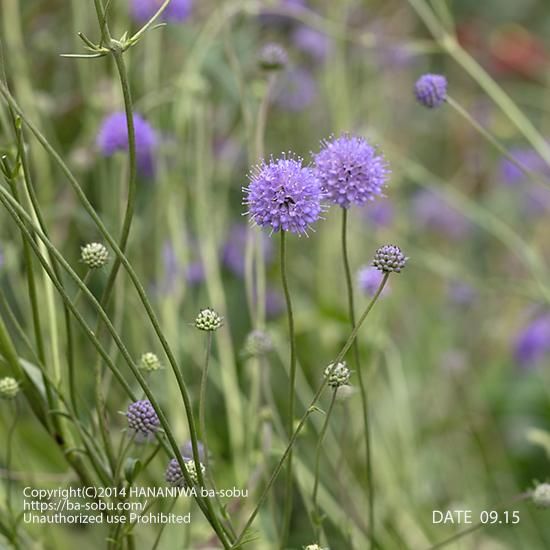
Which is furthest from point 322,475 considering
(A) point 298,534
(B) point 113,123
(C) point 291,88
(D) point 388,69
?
(D) point 388,69

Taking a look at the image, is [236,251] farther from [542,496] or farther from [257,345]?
[542,496]

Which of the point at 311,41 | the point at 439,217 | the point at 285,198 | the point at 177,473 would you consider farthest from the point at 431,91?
the point at 439,217

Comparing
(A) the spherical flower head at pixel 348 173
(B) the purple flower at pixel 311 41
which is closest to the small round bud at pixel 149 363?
(A) the spherical flower head at pixel 348 173

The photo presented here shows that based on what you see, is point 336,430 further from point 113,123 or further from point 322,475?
point 113,123

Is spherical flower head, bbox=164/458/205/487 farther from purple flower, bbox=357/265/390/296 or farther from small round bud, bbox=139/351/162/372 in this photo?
purple flower, bbox=357/265/390/296

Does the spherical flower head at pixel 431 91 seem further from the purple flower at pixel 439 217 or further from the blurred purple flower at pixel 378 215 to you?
the purple flower at pixel 439 217

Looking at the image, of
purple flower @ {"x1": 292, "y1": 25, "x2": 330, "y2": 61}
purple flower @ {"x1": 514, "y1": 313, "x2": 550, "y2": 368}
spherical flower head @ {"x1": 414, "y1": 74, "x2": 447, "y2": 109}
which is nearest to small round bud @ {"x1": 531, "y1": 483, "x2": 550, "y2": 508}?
spherical flower head @ {"x1": 414, "y1": 74, "x2": 447, "y2": 109}

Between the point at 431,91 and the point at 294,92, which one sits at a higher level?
the point at 294,92

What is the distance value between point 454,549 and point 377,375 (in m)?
0.32

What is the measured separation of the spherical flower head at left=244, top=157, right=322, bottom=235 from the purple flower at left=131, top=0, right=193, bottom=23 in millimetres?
562

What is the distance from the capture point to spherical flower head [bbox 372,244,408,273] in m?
0.50

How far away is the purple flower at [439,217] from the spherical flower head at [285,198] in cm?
115

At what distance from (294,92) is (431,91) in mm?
636

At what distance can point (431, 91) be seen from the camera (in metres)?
0.74
